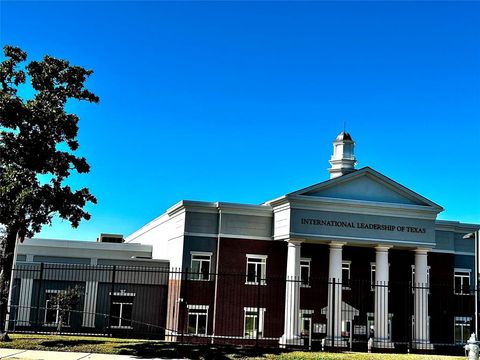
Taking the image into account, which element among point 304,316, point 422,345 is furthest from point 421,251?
point 304,316

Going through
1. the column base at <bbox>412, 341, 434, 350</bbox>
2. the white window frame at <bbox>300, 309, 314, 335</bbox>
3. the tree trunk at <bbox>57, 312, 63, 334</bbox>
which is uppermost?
the white window frame at <bbox>300, 309, 314, 335</bbox>

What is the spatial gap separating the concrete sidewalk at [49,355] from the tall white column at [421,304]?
21648 millimetres

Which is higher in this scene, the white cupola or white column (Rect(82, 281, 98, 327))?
the white cupola

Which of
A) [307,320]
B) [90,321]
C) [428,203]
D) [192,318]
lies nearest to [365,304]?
[307,320]

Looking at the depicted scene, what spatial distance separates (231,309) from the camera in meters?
34.4

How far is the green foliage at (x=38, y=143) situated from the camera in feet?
67.1

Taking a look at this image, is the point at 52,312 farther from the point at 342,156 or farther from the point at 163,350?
the point at 342,156

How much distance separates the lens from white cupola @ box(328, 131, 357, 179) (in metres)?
43.3

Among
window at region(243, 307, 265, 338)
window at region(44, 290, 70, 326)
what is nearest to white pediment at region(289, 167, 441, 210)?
window at region(243, 307, 265, 338)

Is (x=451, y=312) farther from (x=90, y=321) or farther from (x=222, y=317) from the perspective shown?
(x=90, y=321)

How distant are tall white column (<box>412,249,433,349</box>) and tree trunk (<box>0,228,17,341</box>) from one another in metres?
23.3

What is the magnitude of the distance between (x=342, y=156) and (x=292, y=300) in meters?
13.8

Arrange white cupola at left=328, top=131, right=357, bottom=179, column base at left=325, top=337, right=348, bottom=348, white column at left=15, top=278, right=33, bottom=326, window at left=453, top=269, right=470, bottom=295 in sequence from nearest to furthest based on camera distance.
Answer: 1. column base at left=325, top=337, right=348, bottom=348
2. white column at left=15, top=278, right=33, bottom=326
3. window at left=453, top=269, right=470, bottom=295
4. white cupola at left=328, top=131, right=357, bottom=179

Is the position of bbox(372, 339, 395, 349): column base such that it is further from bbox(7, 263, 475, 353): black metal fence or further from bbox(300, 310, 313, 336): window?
bbox(300, 310, 313, 336): window
